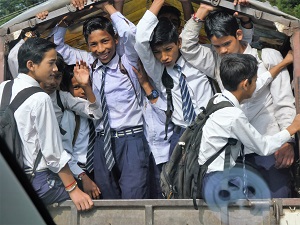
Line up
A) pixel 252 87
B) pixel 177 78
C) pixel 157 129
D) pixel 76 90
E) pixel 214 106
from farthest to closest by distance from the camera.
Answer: pixel 76 90 < pixel 157 129 < pixel 177 78 < pixel 252 87 < pixel 214 106

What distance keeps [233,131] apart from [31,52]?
1.54 meters

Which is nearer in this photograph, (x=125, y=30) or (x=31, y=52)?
(x=31, y=52)

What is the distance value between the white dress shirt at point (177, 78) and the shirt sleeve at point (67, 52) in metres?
0.63

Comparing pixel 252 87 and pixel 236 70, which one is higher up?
pixel 236 70

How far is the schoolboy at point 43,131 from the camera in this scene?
13.7ft

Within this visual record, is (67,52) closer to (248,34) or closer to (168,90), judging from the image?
(168,90)

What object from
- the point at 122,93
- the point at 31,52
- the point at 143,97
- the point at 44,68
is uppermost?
the point at 31,52

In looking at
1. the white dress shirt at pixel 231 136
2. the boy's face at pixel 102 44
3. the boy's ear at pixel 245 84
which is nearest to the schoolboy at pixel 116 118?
the boy's face at pixel 102 44

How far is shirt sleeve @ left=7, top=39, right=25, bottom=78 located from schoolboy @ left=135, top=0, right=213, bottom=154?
948mm

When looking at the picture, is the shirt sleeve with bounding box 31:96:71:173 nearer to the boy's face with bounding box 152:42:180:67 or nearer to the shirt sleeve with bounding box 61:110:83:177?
the shirt sleeve with bounding box 61:110:83:177

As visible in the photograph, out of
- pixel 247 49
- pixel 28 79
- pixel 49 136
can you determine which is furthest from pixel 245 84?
pixel 28 79

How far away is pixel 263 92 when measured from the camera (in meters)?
4.73

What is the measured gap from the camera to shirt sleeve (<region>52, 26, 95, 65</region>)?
17.2 feet

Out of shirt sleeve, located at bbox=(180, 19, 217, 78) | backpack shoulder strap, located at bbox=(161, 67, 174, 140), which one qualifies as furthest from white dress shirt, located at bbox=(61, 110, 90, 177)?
shirt sleeve, located at bbox=(180, 19, 217, 78)
